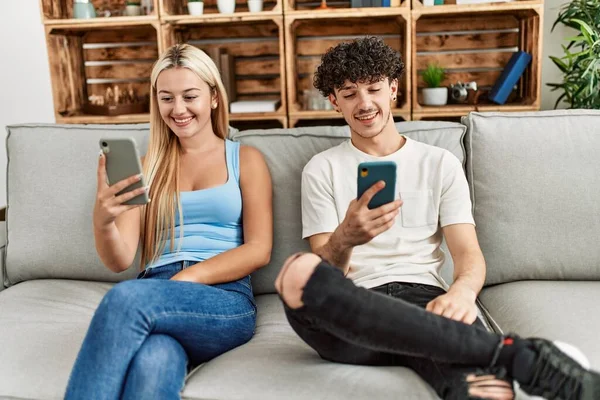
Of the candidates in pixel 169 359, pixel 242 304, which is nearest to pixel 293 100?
pixel 242 304

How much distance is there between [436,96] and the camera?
278 centimetres

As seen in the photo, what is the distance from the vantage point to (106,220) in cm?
142

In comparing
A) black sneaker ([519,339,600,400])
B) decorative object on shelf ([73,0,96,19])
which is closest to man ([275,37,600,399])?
black sneaker ([519,339,600,400])

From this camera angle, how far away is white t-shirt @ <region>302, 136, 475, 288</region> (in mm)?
1525

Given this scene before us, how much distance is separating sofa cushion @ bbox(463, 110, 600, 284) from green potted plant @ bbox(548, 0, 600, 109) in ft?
2.72

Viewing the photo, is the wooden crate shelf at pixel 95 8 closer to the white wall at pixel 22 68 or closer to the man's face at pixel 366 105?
the white wall at pixel 22 68

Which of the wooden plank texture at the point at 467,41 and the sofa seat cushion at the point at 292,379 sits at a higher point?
the wooden plank texture at the point at 467,41

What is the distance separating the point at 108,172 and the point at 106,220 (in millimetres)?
114

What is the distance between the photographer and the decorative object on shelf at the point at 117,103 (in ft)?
9.52

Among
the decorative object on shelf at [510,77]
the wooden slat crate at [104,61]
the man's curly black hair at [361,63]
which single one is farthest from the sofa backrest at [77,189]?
the wooden slat crate at [104,61]

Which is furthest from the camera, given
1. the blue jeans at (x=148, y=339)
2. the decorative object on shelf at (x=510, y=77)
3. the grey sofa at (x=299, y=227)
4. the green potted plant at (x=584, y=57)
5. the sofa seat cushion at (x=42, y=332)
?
the decorative object on shelf at (x=510, y=77)

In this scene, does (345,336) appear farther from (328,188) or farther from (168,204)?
(168,204)

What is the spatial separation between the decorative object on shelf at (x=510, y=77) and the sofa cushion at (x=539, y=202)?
3.37 ft

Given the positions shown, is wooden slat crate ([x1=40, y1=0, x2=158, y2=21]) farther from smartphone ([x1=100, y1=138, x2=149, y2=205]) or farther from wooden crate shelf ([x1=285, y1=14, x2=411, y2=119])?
smartphone ([x1=100, y1=138, x2=149, y2=205])
